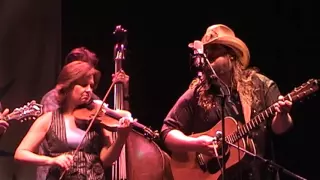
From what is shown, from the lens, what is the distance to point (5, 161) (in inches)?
185

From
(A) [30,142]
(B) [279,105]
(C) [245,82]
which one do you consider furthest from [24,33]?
(B) [279,105]

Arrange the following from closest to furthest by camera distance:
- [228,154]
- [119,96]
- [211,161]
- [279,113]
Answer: [279,113], [228,154], [211,161], [119,96]

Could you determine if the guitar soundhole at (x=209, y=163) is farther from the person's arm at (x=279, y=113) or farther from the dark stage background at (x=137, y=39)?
the dark stage background at (x=137, y=39)

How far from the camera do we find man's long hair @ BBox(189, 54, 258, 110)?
12.1 feet

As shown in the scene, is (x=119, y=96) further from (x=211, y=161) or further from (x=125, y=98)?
(x=211, y=161)

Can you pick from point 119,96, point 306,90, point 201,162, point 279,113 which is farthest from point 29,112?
point 306,90

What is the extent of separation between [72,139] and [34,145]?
0.69 feet

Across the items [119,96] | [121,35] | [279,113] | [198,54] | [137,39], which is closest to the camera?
[198,54]

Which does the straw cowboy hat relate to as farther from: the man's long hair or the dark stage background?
the dark stage background

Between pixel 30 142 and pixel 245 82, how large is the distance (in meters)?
1.27

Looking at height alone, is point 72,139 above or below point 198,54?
below

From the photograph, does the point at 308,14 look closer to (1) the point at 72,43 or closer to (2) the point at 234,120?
(2) the point at 234,120

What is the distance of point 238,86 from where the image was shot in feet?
12.3

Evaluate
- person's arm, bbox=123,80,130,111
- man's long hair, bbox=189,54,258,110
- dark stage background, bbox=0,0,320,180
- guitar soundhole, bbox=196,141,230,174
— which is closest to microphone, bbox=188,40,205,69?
man's long hair, bbox=189,54,258,110
